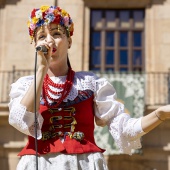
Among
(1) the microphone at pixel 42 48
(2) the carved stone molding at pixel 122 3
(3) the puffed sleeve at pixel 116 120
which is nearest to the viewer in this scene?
(1) the microphone at pixel 42 48

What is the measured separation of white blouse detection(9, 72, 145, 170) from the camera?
8.75ft

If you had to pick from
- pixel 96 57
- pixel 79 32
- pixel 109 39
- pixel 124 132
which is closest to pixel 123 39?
pixel 109 39

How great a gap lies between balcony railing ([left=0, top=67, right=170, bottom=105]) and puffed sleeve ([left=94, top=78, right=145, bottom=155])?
346 inches

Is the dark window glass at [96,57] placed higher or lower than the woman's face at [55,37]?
higher

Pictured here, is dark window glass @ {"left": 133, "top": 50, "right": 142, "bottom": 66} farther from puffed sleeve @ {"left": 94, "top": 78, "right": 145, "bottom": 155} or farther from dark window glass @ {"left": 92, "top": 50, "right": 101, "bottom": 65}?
puffed sleeve @ {"left": 94, "top": 78, "right": 145, "bottom": 155}

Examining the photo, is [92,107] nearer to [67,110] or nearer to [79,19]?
[67,110]

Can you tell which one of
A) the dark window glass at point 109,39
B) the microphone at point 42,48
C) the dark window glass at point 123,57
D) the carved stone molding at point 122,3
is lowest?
the microphone at point 42,48

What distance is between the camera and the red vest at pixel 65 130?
2.68 metres

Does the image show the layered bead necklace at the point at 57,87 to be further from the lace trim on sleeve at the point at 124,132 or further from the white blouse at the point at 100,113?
the lace trim on sleeve at the point at 124,132

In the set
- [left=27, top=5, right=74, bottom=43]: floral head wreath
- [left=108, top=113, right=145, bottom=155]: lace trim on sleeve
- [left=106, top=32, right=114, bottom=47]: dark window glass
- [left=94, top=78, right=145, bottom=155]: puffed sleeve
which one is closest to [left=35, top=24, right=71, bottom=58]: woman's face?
[left=27, top=5, right=74, bottom=43]: floral head wreath

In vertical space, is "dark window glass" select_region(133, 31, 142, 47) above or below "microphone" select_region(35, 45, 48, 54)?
above

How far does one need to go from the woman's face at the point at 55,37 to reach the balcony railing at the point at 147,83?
348 inches

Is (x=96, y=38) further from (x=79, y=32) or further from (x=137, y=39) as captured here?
(x=137, y=39)

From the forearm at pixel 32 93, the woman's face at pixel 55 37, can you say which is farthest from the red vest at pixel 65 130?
the woman's face at pixel 55 37
